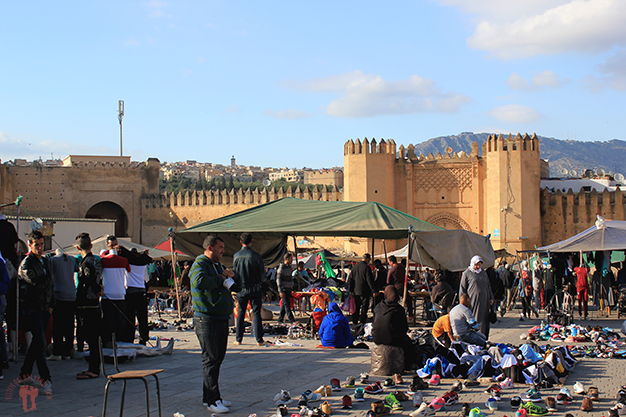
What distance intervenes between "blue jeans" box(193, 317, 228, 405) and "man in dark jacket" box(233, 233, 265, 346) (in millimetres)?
2952

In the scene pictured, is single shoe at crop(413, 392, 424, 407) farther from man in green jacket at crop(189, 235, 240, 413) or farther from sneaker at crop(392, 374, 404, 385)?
man in green jacket at crop(189, 235, 240, 413)

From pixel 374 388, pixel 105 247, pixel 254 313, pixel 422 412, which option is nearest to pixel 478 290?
pixel 374 388

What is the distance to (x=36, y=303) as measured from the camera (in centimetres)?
569

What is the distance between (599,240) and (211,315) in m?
9.14

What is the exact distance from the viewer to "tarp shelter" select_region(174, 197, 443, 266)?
34.5 feet

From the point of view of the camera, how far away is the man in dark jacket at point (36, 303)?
5379 millimetres

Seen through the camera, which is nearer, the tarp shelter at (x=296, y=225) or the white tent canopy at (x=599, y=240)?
the tarp shelter at (x=296, y=225)

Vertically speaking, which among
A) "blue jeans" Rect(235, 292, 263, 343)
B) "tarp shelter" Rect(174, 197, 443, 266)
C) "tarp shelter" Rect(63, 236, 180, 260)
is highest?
"tarp shelter" Rect(174, 197, 443, 266)

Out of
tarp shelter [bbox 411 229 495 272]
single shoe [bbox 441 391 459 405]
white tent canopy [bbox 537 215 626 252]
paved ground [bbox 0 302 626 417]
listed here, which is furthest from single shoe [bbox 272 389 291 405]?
white tent canopy [bbox 537 215 626 252]

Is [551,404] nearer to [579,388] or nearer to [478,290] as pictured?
[579,388]

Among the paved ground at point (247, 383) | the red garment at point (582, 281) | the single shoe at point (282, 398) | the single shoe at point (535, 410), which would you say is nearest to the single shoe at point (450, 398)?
the paved ground at point (247, 383)

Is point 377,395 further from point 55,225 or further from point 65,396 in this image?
point 55,225

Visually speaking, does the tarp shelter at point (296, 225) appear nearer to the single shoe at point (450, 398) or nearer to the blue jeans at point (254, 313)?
the blue jeans at point (254, 313)

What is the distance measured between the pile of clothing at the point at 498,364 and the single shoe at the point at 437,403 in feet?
3.62
